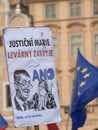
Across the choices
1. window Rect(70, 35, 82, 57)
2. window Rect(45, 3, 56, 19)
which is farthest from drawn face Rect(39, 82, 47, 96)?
window Rect(45, 3, 56, 19)

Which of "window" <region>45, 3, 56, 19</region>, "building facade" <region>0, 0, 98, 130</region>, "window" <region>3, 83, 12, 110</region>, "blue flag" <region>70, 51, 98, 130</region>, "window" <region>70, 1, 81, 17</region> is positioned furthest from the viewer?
"window" <region>45, 3, 56, 19</region>

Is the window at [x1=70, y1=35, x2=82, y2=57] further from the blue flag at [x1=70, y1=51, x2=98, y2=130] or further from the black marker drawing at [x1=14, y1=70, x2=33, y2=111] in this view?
the black marker drawing at [x1=14, y1=70, x2=33, y2=111]

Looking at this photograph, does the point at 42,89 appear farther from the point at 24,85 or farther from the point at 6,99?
the point at 6,99

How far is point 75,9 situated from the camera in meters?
28.5

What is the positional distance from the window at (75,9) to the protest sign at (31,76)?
744 inches

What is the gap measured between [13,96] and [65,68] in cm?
1893

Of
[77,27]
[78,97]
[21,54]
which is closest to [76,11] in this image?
[77,27]

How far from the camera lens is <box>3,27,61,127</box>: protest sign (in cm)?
933

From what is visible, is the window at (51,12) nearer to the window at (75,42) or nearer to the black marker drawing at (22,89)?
the window at (75,42)

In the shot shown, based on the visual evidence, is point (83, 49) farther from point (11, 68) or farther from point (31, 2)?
point (11, 68)

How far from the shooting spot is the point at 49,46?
31.8 ft

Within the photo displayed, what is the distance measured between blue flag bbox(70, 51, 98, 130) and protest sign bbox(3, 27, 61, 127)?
1630mm

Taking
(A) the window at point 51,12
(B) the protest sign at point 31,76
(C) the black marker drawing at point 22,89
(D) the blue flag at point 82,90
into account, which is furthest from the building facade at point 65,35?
(C) the black marker drawing at point 22,89

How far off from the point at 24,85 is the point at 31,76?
0.19 metres
